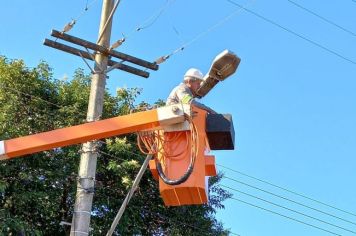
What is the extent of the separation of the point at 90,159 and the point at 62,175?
230 inches

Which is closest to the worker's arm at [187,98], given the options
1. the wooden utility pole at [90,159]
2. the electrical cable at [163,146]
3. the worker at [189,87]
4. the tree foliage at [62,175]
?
the worker at [189,87]

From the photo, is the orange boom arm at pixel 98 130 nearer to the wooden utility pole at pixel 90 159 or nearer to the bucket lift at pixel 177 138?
the bucket lift at pixel 177 138

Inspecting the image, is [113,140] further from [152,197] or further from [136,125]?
[136,125]

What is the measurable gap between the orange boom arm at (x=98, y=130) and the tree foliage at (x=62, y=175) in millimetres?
7317

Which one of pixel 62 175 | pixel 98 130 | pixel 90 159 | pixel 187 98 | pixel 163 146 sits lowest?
pixel 163 146

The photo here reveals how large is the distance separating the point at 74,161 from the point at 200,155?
10123 mm

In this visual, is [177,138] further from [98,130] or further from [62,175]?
[62,175]

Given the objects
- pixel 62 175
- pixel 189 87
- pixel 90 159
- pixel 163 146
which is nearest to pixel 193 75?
pixel 189 87

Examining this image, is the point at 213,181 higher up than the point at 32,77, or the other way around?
the point at 32,77

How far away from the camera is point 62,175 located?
15820mm

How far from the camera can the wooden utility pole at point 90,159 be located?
32.4 ft

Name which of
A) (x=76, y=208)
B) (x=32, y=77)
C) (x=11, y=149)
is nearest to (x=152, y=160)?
(x=11, y=149)

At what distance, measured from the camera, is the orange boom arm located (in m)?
6.81

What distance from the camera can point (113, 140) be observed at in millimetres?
16734
